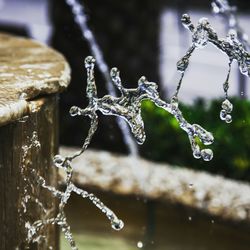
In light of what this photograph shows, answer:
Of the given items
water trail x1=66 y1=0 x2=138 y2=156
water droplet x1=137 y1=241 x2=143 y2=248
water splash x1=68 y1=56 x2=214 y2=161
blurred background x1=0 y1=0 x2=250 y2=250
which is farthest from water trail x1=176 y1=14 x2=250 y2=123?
water trail x1=66 y1=0 x2=138 y2=156

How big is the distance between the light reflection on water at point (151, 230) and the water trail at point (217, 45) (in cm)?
76

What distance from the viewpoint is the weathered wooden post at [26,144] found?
6.04ft

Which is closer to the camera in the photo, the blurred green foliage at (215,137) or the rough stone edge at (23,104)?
the rough stone edge at (23,104)

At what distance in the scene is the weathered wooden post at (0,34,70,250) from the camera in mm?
1842

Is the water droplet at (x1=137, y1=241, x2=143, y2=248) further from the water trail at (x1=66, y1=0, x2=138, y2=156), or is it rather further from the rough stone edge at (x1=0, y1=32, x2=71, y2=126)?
the water trail at (x1=66, y1=0, x2=138, y2=156)

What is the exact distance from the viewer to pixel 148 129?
3.75 m

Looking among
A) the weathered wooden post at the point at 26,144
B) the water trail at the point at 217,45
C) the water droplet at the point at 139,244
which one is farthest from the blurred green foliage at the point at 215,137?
the weathered wooden post at the point at 26,144

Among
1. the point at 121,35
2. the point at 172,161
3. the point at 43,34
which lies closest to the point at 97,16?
the point at 121,35

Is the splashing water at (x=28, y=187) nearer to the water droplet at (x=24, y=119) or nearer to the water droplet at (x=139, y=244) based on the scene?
the water droplet at (x=24, y=119)

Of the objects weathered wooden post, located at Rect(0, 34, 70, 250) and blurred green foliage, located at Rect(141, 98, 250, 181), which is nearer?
weathered wooden post, located at Rect(0, 34, 70, 250)

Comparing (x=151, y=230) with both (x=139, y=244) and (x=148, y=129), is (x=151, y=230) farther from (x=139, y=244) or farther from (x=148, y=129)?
(x=148, y=129)

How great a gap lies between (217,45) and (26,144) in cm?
62

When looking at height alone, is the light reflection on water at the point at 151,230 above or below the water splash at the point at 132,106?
below

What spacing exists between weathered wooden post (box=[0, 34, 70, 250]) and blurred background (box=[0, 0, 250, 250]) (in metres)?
0.75
